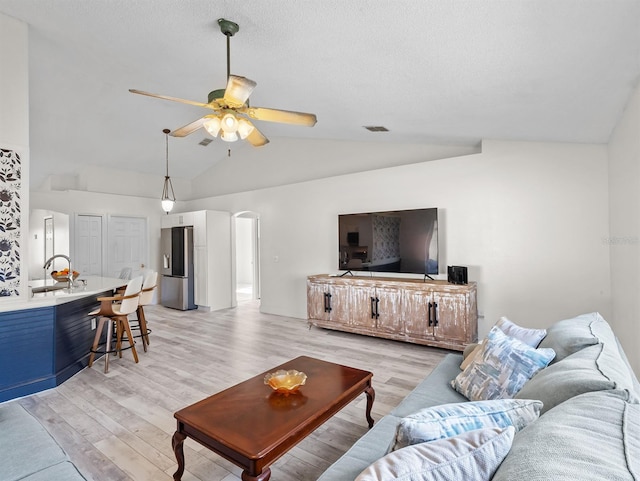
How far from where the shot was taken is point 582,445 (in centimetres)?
76

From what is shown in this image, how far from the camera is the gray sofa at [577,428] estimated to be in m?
0.70

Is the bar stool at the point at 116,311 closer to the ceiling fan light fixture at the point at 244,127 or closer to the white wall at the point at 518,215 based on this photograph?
the ceiling fan light fixture at the point at 244,127

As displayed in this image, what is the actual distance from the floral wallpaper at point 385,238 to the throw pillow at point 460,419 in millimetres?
3885

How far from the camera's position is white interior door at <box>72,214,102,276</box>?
6.73 m

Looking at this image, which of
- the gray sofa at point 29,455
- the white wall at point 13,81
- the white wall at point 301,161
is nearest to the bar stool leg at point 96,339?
the white wall at point 13,81

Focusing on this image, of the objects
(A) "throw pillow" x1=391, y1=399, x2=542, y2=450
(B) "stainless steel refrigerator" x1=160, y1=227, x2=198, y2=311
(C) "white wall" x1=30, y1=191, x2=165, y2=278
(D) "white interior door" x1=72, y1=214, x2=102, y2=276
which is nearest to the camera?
(A) "throw pillow" x1=391, y1=399, x2=542, y2=450

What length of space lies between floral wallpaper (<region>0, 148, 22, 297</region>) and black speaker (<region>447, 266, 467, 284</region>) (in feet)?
15.2

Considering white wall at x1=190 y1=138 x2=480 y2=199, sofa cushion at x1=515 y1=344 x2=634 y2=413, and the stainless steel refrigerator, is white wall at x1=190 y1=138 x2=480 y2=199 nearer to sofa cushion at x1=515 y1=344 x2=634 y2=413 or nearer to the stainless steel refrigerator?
the stainless steel refrigerator

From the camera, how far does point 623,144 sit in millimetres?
2932

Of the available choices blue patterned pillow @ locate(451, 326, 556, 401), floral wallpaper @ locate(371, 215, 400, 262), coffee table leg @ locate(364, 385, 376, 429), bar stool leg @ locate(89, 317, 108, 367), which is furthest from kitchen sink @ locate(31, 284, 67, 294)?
blue patterned pillow @ locate(451, 326, 556, 401)

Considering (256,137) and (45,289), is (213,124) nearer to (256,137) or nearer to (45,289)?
(256,137)

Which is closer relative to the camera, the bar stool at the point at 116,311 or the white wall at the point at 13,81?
the white wall at the point at 13,81

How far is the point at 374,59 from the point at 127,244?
22.7 ft

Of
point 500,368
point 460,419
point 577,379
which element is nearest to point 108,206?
point 500,368
